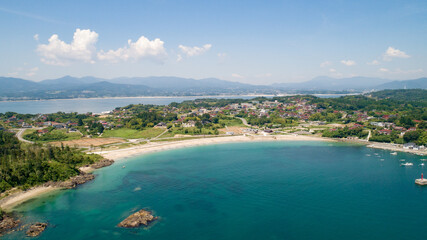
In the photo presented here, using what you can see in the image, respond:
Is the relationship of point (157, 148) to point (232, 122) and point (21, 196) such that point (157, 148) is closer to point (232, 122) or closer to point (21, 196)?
point (21, 196)

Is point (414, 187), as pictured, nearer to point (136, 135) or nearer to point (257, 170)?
point (257, 170)

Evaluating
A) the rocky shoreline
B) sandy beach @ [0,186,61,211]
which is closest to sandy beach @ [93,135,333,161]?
the rocky shoreline

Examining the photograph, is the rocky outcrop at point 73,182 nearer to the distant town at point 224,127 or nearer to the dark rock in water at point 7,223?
the dark rock in water at point 7,223

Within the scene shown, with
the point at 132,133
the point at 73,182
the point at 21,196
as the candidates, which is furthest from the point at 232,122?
the point at 21,196

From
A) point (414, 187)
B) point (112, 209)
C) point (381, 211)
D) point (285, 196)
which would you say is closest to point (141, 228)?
point (112, 209)

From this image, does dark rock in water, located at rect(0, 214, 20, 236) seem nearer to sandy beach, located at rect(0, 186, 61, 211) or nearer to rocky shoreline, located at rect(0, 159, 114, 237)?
rocky shoreline, located at rect(0, 159, 114, 237)

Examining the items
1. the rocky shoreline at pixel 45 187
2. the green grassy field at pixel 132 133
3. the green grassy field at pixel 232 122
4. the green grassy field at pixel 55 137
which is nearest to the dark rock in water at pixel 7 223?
the rocky shoreline at pixel 45 187
